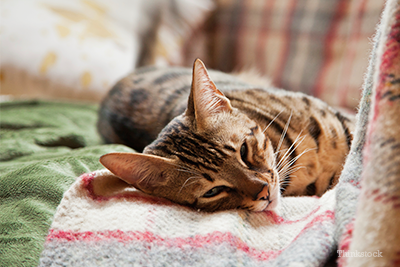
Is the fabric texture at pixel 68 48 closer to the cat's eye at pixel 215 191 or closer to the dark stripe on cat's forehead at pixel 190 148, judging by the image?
the dark stripe on cat's forehead at pixel 190 148

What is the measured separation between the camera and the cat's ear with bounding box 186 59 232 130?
2.69 ft

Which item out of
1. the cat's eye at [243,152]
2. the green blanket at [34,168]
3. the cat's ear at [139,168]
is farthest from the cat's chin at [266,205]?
the green blanket at [34,168]

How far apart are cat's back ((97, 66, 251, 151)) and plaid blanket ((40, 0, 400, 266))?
1.52 ft

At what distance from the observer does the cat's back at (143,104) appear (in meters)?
1.24

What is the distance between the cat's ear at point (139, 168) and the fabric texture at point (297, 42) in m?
1.51

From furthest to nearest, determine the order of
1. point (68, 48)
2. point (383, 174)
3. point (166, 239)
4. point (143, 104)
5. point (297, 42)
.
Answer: point (297, 42)
point (68, 48)
point (143, 104)
point (166, 239)
point (383, 174)

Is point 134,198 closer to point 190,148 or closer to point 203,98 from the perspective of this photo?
point 190,148

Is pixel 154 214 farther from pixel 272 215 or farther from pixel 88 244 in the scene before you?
pixel 272 215

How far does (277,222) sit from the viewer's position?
737mm

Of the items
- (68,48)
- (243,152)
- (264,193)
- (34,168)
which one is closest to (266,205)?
(264,193)

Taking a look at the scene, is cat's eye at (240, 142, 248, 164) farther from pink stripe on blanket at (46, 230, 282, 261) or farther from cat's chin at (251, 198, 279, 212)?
pink stripe on blanket at (46, 230, 282, 261)

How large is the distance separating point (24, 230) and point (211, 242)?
1.36 feet

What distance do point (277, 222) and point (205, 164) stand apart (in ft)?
0.75

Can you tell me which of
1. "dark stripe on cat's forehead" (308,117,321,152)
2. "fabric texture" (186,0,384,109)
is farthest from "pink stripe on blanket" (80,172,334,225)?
"fabric texture" (186,0,384,109)
